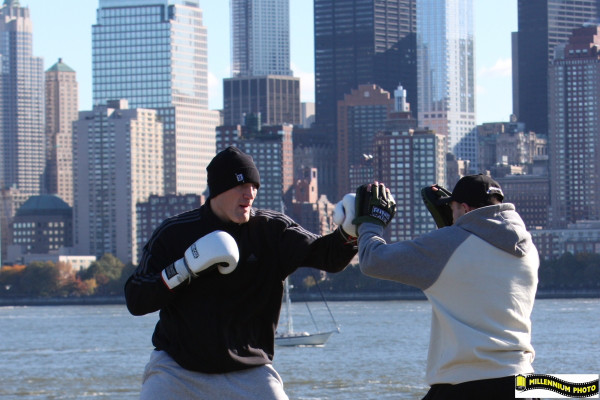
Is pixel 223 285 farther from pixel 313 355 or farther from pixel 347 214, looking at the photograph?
pixel 313 355

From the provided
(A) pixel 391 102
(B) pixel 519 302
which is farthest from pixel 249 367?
(A) pixel 391 102

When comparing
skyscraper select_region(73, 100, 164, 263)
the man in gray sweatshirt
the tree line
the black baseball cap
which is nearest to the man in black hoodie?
the man in gray sweatshirt

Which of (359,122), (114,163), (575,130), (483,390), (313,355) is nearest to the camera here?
(483,390)

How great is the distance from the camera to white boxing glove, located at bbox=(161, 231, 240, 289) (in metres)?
5.52

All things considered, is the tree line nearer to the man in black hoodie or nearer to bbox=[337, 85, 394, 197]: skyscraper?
bbox=[337, 85, 394, 197]: skyscraper

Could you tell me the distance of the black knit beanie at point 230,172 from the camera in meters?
5.80

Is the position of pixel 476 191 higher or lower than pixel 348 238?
higher

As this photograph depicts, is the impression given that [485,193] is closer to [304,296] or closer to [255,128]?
[304,296]

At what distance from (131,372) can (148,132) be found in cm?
14184

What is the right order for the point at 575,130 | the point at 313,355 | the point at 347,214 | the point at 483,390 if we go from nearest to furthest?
1. the point at 483,390
2. the point at 347,214
3. the point at 313,355
4. the point at 575,130

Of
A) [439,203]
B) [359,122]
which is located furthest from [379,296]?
[439,203]

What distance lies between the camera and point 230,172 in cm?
582

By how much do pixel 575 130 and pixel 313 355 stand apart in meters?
130

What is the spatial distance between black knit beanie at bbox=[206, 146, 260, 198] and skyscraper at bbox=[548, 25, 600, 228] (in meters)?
171
